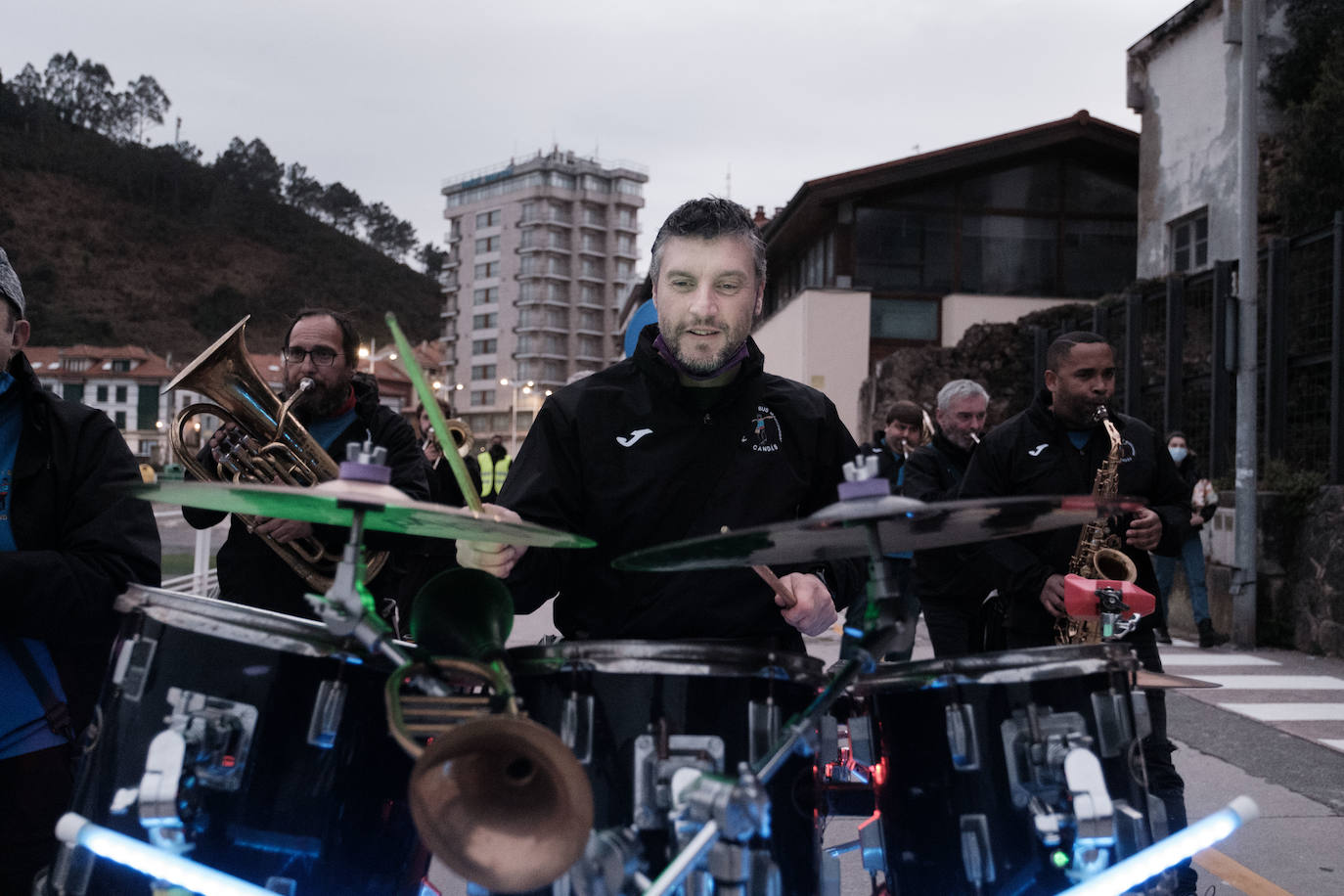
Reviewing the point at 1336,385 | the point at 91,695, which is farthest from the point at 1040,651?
the point at 1336,385

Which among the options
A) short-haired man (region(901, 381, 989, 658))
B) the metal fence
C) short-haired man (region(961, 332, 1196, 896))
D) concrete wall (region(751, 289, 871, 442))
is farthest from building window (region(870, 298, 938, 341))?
short-haired man (region(961, 332, 1196, 896))

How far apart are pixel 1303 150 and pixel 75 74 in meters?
132

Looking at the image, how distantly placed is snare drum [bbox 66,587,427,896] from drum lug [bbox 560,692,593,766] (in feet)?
1.49

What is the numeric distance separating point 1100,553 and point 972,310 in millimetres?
17384

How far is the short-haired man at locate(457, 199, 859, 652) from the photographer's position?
2.68m

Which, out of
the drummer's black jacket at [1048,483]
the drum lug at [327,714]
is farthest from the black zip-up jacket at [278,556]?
the drummer's black jacket at [1048,483]

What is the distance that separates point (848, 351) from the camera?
20594mm

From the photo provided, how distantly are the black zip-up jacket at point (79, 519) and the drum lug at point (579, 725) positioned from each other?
1.27 m

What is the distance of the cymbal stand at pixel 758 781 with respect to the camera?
5.71 feet

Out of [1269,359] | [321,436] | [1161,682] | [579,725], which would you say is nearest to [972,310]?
[1269,359]

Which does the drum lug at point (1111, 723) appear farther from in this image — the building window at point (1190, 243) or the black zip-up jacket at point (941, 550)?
the building window at point (1190, 243)

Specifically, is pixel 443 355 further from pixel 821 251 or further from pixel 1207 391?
pixel 1207 391

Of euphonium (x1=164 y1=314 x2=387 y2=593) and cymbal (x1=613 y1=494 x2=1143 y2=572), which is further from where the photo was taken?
euphonium (x1=164 y1=314 x2=387 y2=593)

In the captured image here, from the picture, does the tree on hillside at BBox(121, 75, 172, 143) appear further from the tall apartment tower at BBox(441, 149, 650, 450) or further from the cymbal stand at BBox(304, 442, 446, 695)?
the cymbal stand at BBox(304, 442, 446, 695)
